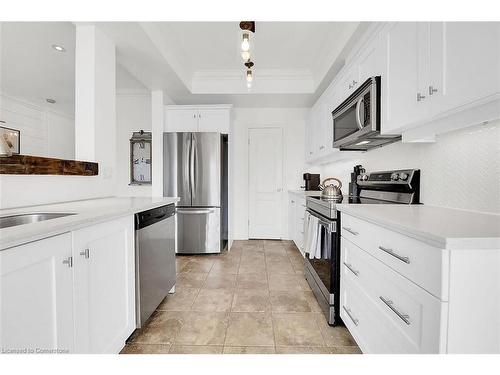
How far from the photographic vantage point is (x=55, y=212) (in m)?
1.31

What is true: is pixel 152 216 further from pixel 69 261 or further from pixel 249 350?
pixel 249 350

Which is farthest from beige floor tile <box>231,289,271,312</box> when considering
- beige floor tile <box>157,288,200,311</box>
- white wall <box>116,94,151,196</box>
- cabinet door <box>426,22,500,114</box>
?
white wall <box>116,94,151,196</box>

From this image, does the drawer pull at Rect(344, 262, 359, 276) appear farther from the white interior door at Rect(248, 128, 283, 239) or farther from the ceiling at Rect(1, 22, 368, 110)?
the white interior door at Rect(248, 128, 283, 239)

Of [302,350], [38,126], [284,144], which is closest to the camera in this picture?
[302,350]

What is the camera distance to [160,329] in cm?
173

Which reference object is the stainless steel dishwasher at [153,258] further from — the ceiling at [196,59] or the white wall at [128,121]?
the white wall at [128,121]

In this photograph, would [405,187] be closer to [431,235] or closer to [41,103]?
[431,235]

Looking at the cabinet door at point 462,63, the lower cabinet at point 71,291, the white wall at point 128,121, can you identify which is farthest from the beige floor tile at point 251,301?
the white wall at point 128,121

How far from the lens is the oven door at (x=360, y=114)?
177 cm

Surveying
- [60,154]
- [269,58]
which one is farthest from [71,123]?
[269,58]

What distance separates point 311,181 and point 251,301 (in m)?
2.40

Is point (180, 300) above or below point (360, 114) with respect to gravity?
below

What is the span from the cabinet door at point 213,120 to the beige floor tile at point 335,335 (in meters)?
2.84

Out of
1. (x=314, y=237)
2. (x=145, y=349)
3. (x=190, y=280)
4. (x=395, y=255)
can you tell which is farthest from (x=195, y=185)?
(x=395, y=255)
